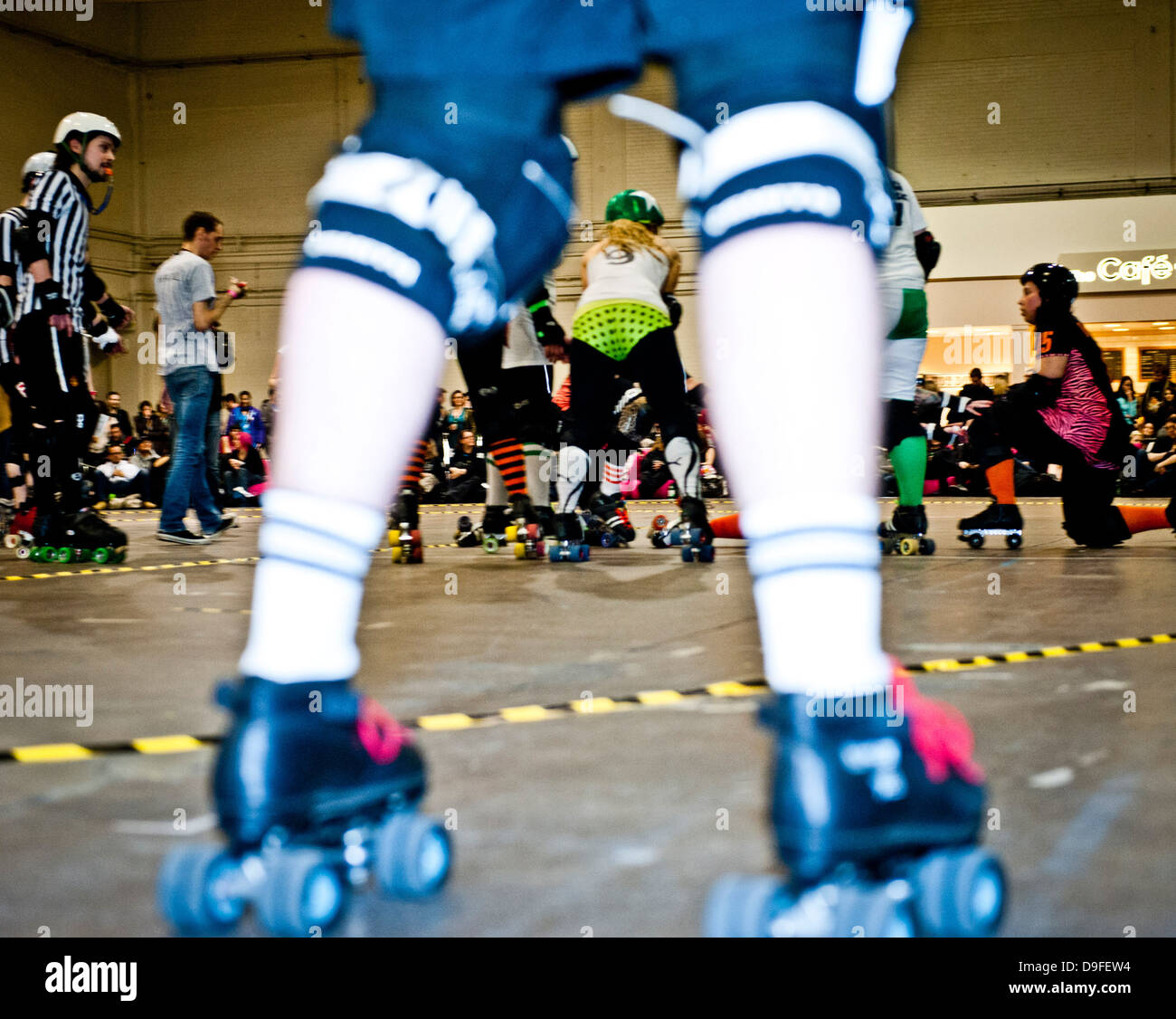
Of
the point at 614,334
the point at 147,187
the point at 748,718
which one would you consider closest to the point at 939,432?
the point at 614,334

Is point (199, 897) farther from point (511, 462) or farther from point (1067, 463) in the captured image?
point (1067, 463)

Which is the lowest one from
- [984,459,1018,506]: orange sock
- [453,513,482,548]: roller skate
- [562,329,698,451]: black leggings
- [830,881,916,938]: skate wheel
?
[830,881,916,938]: skate wheel

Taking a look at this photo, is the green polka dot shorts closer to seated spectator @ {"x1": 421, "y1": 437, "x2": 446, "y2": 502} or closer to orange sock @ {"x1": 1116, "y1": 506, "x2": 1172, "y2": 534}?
orange sock @ {"x1": 1116, "y1": 506, "x2": 1172, "y2": 534}

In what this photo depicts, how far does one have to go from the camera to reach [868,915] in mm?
699

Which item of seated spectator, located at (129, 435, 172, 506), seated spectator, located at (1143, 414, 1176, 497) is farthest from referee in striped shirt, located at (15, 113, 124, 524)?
seated spectator, located at (1143, 414, 1176, 497)

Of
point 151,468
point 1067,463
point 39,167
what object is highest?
point 39,167

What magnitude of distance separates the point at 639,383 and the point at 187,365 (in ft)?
7.76

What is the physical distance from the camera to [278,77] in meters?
19.0

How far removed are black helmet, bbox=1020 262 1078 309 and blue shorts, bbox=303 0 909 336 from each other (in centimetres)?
469

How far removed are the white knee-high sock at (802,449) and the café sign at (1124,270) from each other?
684 inches

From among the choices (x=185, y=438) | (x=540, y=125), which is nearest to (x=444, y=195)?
(x=540, y=125)

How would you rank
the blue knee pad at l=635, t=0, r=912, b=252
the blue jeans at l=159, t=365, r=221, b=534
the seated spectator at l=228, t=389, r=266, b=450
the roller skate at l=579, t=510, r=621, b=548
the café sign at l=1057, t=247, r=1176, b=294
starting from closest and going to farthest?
the blue knee pad at l=635, t=0, r=912, b=252 < the roller skate at l=579, t=510, r=621, b=548 < the blue jeans at l=159, t=365, r=221, b=534 < the seated spectator at l=228, t=389, r=266, b=450 < the café sign at l=1057, t=247, r=1176, b=294

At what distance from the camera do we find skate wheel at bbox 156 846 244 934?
2.55 feet
